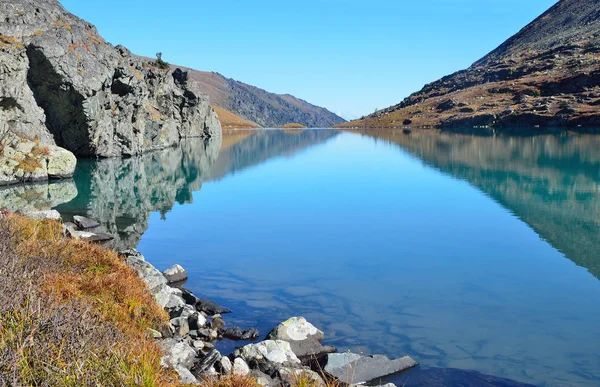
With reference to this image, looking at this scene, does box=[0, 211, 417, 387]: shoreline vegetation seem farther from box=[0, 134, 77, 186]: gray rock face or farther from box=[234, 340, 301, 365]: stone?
box=[0, 134, 77, 186]: gray rock face

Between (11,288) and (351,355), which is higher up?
(11,288)

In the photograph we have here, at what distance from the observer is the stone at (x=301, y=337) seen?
475 inches

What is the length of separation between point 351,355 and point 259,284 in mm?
6488

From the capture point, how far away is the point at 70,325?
7.08 metres

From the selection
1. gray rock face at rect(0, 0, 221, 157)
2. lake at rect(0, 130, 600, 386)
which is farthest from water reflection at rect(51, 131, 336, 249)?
gray rock face at rect(0, 0, 221, 157)

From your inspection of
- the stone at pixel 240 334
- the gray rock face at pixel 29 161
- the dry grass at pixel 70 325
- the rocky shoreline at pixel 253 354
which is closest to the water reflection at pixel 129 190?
the gray rock face at pixel 29 161

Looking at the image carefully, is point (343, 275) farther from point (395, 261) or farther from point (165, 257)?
point (165, 257)

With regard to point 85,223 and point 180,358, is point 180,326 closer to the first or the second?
point 180,358

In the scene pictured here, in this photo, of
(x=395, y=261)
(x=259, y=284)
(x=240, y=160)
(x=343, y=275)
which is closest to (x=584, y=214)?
(x=395, y=261)

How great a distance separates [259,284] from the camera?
17516 millimetres

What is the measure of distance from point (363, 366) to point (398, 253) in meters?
10.4

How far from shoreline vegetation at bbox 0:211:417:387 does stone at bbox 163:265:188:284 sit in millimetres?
38

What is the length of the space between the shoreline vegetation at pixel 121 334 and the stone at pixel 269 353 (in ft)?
0.08

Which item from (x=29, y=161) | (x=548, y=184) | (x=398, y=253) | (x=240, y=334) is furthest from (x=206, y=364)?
(x=548, y=184)
